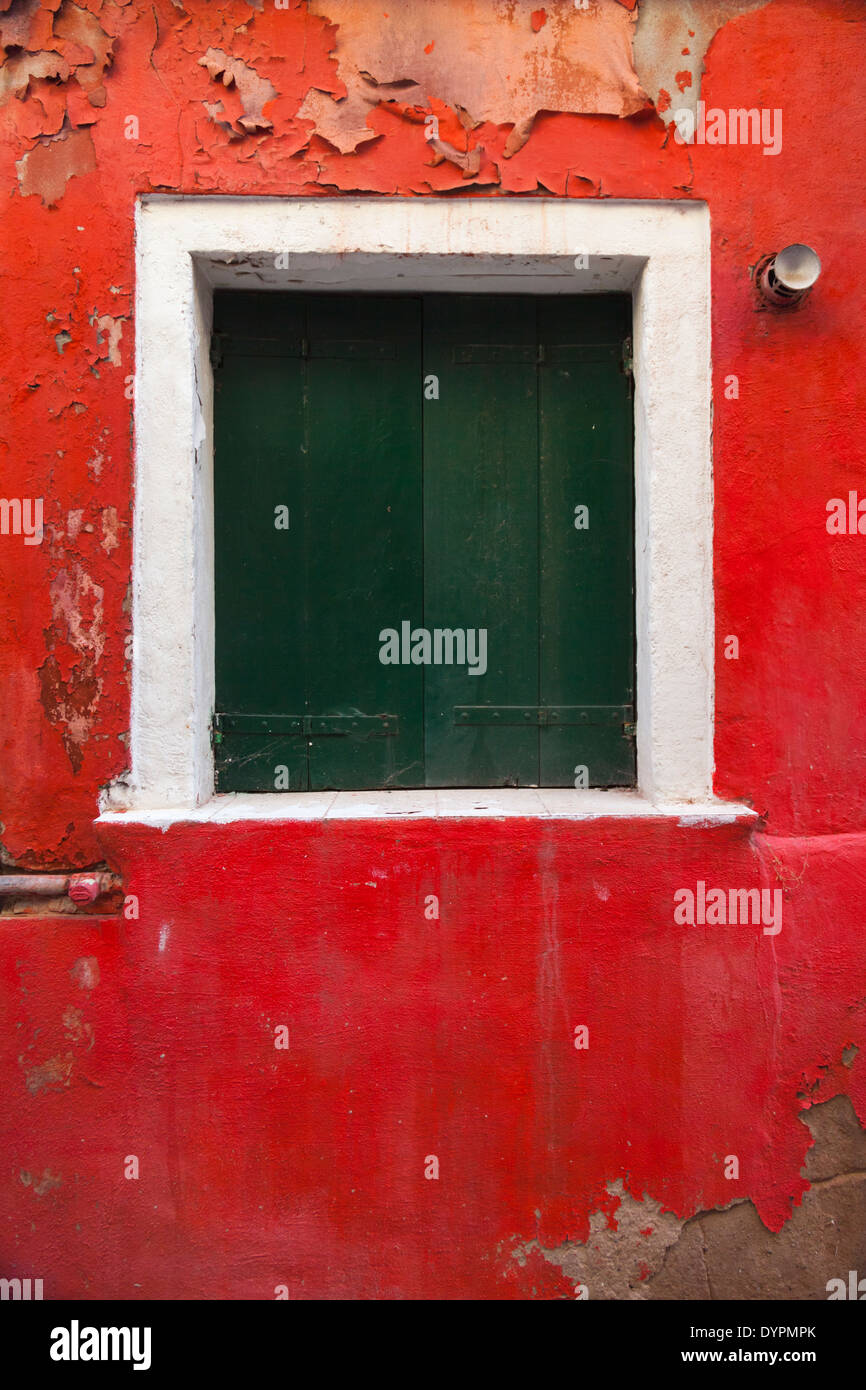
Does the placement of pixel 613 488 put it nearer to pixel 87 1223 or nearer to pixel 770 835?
pixel 770 835

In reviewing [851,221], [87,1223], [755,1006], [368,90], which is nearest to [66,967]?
[87,1223]

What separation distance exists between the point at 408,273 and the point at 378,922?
216cm

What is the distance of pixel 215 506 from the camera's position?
2639 millimetres

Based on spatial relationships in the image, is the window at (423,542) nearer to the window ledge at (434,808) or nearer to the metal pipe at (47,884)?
the window ledge at (434,808)

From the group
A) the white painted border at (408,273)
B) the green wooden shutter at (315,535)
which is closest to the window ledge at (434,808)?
the white painted border at (408,273)

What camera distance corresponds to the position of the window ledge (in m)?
2.33

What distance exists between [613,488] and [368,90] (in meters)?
1.50

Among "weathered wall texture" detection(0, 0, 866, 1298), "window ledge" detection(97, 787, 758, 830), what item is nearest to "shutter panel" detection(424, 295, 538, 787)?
"window ledge" detection(97, 787, 758, 830)

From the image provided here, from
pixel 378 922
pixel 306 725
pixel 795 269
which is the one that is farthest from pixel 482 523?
pixel 378 922

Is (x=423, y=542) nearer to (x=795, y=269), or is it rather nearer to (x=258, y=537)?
(x=258, y=537)

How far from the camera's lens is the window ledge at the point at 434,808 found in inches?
91.7

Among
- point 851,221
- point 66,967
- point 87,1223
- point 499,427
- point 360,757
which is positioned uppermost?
point 851,221

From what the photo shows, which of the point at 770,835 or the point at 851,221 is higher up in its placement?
the point at 851,221

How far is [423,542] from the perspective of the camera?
8.71 ft
